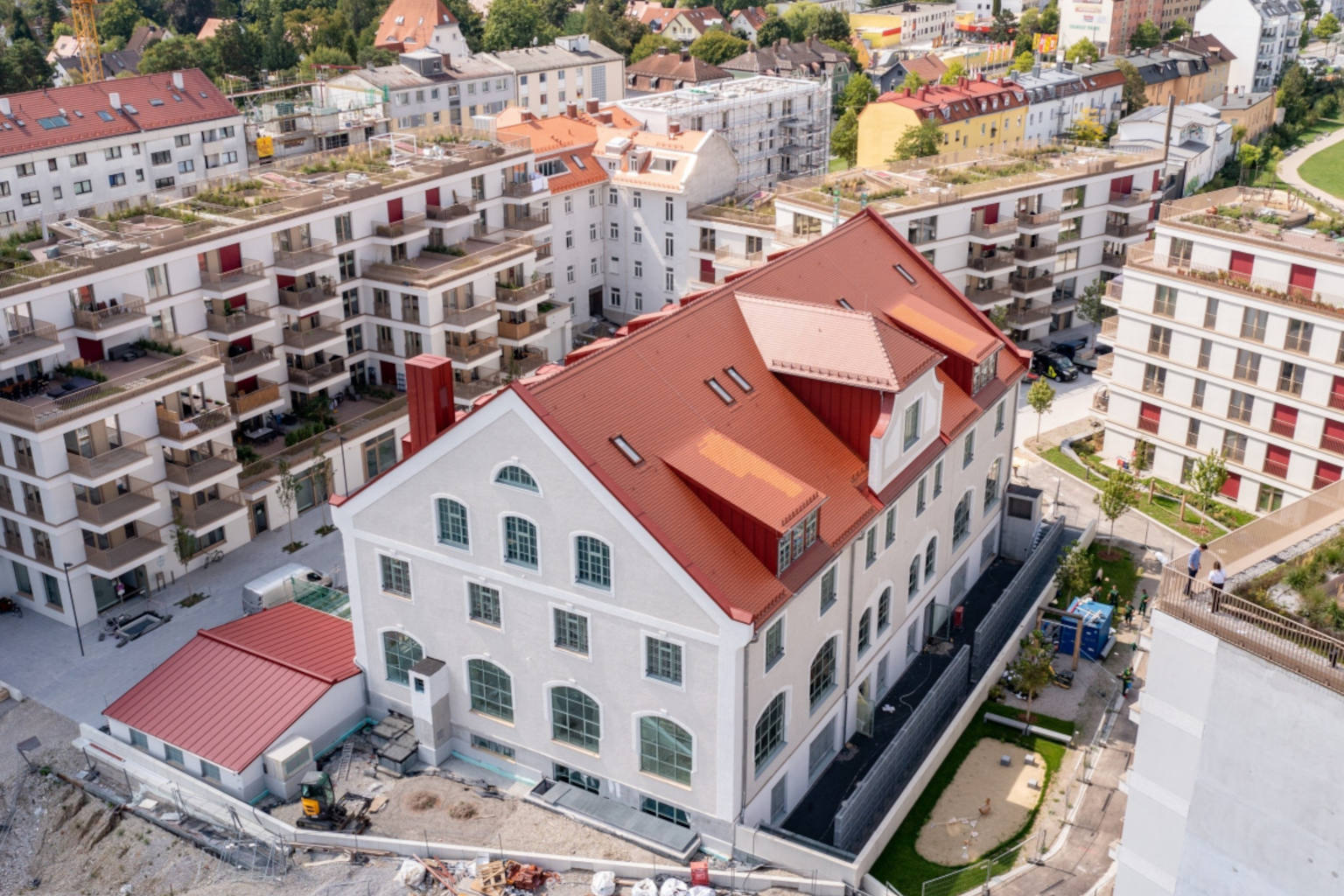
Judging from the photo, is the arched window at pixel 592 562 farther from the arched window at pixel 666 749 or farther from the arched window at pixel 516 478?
the arched window at pixel 666 749

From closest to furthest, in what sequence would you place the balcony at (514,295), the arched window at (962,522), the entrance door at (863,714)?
the entrance door at (863,714)
the arched window at (962,522)
the balcony at (514,295)

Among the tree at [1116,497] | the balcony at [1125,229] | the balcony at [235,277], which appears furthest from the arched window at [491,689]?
the balcony at [1125,229]

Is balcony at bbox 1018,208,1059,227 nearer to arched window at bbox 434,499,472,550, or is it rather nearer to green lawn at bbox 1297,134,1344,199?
arched window at bbox 434,499,472,550

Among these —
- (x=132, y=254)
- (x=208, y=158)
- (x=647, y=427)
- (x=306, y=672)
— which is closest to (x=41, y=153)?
(x=208, y=158)

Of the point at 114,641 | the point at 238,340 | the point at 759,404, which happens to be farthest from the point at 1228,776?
the point at 238,340

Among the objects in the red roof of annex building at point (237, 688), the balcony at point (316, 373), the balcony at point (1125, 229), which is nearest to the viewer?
the red roof of annex building at point (237, 688)

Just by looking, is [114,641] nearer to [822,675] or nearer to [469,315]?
[469,315]
